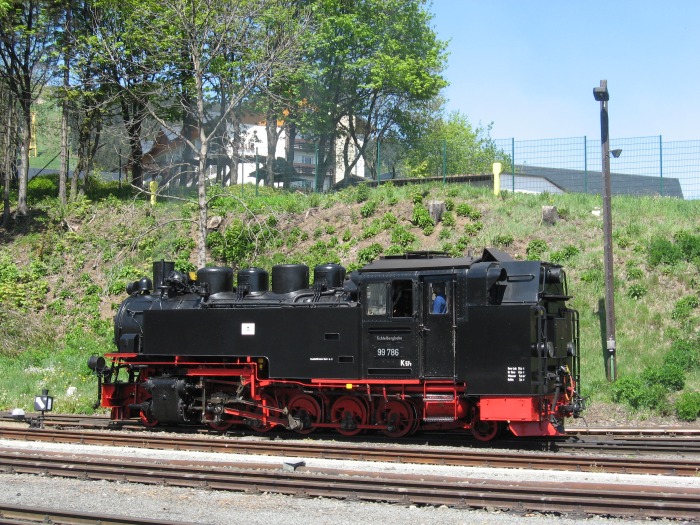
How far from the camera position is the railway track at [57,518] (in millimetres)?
7664

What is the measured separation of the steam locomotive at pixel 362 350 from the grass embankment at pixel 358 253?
4573 millimetres

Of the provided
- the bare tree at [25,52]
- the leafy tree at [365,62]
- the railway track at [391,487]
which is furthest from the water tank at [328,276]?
the bare tree at [25,52]

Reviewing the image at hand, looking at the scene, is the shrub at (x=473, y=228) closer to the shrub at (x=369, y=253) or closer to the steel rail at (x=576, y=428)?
the shrub at (x=369, y=253)

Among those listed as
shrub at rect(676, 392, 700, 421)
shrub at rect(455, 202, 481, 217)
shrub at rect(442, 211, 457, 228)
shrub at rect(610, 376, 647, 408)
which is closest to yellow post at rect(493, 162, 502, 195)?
shrub at rect(455, 202, 481, 217)

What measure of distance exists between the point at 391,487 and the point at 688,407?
30.3 ft

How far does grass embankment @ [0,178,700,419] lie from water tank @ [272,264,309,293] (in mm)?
7044

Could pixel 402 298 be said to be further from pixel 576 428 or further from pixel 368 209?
pixel 368 209

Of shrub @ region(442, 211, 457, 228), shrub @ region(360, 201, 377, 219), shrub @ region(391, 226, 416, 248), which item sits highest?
shrub @ region(360, 201, 377, 219)

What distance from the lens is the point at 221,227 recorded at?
2852 cm

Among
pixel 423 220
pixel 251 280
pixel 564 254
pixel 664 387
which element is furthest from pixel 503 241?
pixel 251 280

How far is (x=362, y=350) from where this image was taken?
13031mm

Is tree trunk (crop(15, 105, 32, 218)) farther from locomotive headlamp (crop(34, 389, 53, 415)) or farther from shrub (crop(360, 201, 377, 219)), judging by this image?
locomotive headlamp (crop(34, 389, 53, 415))

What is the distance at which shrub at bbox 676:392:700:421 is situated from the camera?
609 inches

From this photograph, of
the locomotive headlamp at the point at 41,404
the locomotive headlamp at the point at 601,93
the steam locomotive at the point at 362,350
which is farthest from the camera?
the locomotive headlamp at the point at 601,93
